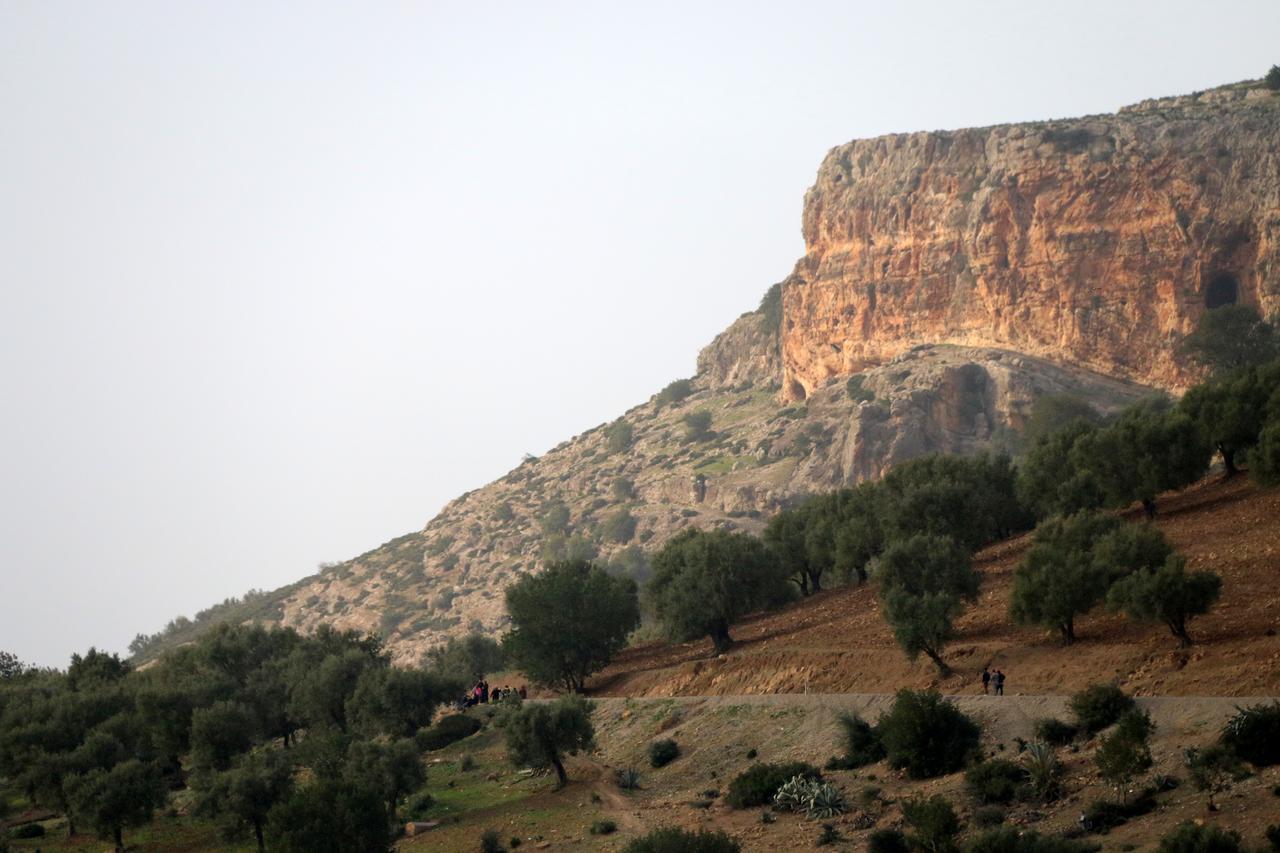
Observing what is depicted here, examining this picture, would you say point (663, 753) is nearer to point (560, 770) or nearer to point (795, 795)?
point (560, 770)

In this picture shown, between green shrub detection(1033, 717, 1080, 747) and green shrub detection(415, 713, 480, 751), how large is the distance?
25846 mm

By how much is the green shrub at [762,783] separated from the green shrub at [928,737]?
2.32 m

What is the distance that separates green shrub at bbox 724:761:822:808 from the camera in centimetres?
3259

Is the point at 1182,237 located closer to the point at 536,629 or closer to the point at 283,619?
the point at 536,629

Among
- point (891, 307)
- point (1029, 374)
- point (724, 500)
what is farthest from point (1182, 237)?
point (724, 500)

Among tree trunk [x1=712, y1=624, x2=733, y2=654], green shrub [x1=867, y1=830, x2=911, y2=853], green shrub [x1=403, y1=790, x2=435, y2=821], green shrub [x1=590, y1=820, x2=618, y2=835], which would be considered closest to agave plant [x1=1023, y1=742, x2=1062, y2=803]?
green shrub [x1=867, y1=830, x2=911, y2=853]

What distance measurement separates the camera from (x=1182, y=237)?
3236 inches

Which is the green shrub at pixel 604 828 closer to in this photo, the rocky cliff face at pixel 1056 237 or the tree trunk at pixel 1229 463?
the tree trunk at pixel 1229 463

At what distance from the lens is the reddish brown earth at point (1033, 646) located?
3164cm

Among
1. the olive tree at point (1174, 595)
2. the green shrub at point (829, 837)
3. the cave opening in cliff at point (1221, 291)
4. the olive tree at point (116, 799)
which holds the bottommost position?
the green shrub at point (829, 837)

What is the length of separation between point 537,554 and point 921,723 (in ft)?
245

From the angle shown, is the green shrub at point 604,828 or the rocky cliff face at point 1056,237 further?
the rocky cliff face at point 1056,237

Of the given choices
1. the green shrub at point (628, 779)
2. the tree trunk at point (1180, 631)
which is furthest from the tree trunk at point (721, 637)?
the tree trunk at point (1180, 631)

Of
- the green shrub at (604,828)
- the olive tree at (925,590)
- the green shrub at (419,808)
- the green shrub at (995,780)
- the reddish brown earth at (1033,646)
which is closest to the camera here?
the green shrub at (995,780)
